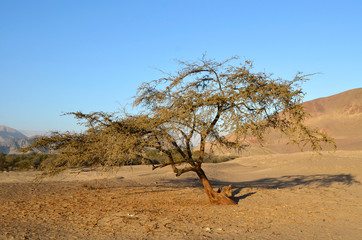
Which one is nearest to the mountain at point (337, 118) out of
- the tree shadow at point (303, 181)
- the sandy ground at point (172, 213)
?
the tree shadow at point (303, 181)

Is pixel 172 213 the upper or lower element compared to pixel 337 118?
lower

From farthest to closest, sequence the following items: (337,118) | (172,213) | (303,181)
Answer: (337,118)
(303,181)
(172,213)

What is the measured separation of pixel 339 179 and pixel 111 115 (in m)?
12.6

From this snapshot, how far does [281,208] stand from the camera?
31.0ft

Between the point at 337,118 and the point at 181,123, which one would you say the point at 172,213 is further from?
the point at 337,118

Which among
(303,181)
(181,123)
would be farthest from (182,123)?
(303,181)

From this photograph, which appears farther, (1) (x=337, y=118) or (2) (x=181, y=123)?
(1) (x=337, y=118)

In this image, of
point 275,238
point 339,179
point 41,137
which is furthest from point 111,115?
point 339,179

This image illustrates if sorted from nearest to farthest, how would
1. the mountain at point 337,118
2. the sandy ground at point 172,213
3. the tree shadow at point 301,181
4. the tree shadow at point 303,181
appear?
the sandy ground at point 172,213 → the tree shadow at point 301,181 → the tree shadow at point 303,181 → the mountain at point 337,118

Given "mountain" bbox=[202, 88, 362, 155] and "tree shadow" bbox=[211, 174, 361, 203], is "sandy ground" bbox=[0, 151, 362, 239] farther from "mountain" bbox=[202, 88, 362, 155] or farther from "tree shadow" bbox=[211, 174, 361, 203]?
"mountain" bbox=[202, 88, 362, 155]

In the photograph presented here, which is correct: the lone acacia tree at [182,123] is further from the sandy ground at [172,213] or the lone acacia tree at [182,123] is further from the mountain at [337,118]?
the mountain at [337,118]

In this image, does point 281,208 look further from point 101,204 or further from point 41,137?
point 41,137

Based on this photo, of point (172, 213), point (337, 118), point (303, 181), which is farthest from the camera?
point (337, 118)

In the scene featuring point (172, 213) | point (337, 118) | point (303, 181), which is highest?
point (337, 118)
